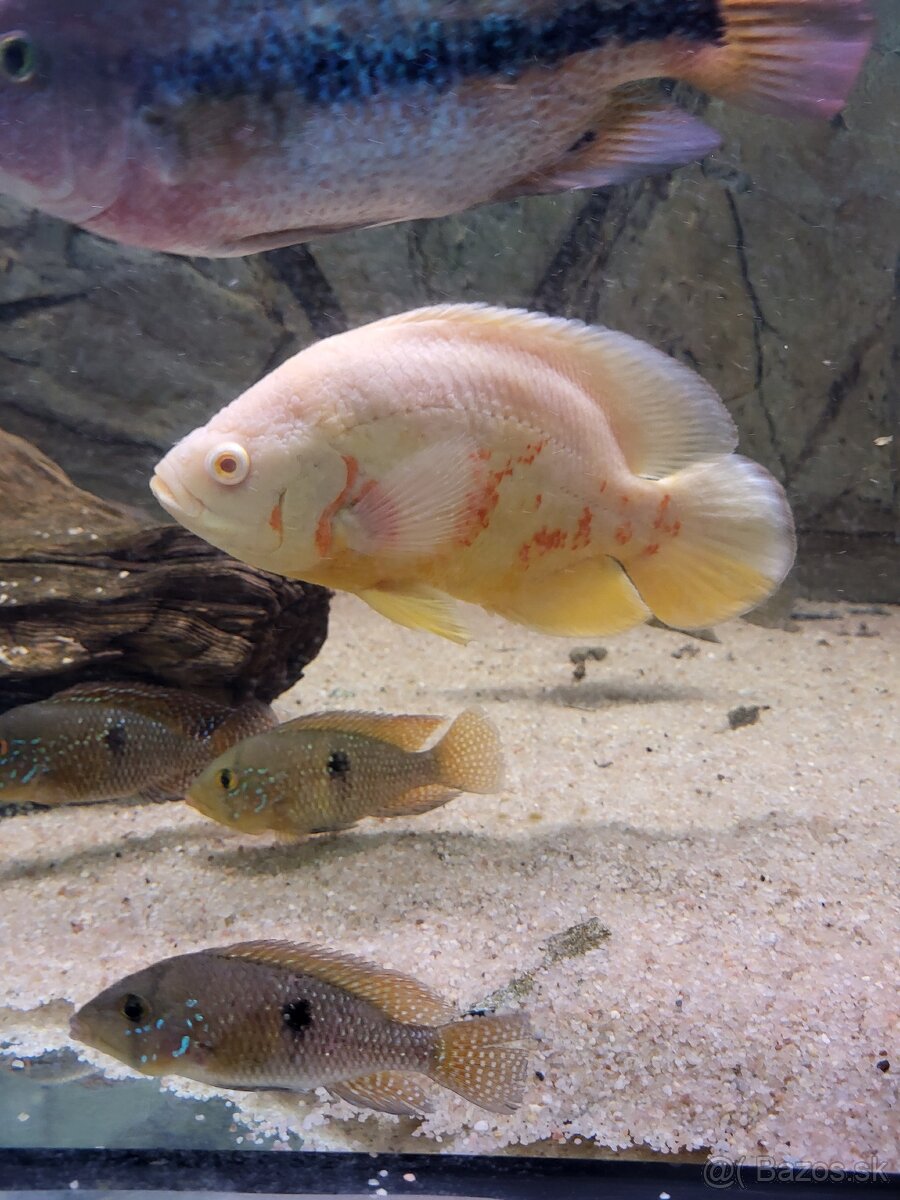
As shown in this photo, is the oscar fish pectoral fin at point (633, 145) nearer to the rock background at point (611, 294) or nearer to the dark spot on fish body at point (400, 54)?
the dark spot on fish body at point (400, 54)

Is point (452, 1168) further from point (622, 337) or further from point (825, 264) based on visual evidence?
point (825, 264)

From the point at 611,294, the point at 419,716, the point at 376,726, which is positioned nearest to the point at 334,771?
the point at 376,726

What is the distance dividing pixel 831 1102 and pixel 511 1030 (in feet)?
2.03

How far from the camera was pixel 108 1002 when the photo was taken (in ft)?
4.80

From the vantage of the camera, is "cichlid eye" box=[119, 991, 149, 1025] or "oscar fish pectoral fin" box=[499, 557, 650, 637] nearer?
"cichlid eye" box=[119, 991, 149, 1025]

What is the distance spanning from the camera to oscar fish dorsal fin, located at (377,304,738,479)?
6.01 feet

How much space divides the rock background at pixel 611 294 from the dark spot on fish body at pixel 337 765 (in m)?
3.62

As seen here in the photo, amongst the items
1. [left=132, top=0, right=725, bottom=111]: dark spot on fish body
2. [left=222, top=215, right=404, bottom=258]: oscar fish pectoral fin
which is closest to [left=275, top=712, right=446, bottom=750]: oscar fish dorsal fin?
[left=222, top=215, right=404, bottom=258]: oscar fish pectoral fin

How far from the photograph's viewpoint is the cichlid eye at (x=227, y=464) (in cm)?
156

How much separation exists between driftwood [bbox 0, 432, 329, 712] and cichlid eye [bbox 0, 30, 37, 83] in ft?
7.25

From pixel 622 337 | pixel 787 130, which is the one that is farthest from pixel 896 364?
pixel 622 337

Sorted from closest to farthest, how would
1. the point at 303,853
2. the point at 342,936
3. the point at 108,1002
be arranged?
the point at 108,1002
the point at 342,936
the point at 303,853

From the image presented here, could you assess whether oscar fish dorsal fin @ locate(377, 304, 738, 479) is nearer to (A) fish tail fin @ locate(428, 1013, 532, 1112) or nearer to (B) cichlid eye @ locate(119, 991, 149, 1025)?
(A) fish tail fin @ locate(428, 1013, 532, 1112)

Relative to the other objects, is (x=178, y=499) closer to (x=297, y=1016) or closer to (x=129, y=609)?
(x=297, y=1016)
